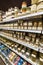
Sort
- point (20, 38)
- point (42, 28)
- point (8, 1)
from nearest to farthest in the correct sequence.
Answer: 1. point (42, 28)
2. point (20, 38)
3. point (8, 1)

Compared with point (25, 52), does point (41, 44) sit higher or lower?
higher

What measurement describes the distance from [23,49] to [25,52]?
10 cm

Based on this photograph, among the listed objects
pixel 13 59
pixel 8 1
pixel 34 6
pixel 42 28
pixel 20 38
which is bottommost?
pixel 13 59

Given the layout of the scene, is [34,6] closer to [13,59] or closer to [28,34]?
[28,34]

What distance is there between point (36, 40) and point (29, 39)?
253mm

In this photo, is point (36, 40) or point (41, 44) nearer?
point (41, 44)

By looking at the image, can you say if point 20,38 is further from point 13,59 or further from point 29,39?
point 13,59

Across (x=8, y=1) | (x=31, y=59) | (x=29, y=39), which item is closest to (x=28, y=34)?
(x=29, y=39)

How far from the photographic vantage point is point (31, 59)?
212cm

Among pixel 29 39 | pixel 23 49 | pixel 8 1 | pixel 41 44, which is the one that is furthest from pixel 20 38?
pixel 8 1

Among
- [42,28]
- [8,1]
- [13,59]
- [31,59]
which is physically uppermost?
[8,1]

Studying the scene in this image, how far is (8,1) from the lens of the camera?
4.85 m

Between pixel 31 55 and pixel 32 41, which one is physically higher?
pixel 32 41

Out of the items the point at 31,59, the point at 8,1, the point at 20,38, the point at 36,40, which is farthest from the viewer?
the point at 8,1
